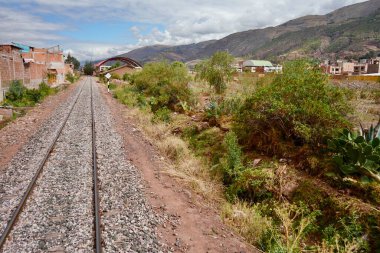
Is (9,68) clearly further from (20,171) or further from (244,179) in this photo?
(244,179)

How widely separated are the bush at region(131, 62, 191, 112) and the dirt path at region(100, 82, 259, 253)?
10693 mm

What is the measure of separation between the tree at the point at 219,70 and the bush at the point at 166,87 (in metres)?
2.32

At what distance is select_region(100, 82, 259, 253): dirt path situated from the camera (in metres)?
5.62

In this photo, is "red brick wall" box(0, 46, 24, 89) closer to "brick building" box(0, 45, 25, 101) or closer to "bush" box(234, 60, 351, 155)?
"brick building" box(0, 45, 25, 101)

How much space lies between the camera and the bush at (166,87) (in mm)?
20594

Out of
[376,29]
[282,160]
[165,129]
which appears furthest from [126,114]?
[376,29]

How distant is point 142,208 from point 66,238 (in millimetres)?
1707

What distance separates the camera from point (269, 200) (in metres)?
7.61

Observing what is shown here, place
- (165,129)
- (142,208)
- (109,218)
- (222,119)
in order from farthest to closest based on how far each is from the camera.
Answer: (165,129) → (222,119) → (142,208) → (109,218)

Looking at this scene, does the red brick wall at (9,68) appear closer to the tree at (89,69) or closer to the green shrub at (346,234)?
the green shrub at (346,234)

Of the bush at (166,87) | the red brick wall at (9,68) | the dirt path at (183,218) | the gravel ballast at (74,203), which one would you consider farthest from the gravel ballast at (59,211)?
the red brick wall at (9,68)

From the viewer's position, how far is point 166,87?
22391 mm

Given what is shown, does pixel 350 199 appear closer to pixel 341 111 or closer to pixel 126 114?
pixel 341 111

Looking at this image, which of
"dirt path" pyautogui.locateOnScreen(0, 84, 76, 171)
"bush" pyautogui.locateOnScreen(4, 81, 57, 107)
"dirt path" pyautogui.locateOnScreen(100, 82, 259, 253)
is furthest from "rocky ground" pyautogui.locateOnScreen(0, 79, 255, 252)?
"bush" pyautogui.locateOnScreen(4, 81, 57, 107)
